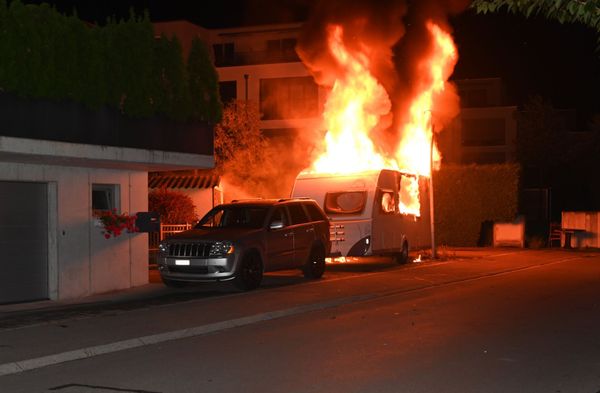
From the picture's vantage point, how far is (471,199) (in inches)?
1299

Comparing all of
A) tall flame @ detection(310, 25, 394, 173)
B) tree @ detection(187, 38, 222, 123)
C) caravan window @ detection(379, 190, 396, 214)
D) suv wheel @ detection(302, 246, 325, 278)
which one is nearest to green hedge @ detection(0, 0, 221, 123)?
tree @ detection(187, 38, 222, 123)

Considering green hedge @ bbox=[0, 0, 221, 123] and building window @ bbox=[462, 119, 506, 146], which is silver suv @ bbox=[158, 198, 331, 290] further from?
building window @ bbox=[462, 119, 506, 146]

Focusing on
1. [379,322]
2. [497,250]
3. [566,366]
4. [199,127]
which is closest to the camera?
[566,366]

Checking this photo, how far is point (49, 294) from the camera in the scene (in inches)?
602

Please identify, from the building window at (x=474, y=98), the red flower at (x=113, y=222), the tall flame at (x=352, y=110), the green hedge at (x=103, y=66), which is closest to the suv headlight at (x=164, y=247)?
the red flower at (x=113, y=222)

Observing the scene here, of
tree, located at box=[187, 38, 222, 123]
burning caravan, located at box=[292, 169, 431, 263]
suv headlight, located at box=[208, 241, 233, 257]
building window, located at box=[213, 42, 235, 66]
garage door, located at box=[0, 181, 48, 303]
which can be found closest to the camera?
garage door, located at box=[0, 181, 48, 303]

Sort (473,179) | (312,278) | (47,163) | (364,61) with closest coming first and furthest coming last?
(47,163) → (312,278) → (364,61) → (473,179)

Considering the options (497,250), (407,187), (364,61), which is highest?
(364,61)

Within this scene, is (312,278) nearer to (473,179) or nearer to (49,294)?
(49,294)

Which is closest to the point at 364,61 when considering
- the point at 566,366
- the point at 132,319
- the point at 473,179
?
the point at 473,179

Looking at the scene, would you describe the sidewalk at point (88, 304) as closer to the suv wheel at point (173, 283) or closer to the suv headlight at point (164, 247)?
the suv wheel at point (173, 283)

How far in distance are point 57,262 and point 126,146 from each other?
2.58 m

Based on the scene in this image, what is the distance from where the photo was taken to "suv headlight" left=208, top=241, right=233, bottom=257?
15.9 m

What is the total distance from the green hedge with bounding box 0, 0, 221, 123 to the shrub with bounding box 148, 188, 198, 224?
14.5 m
